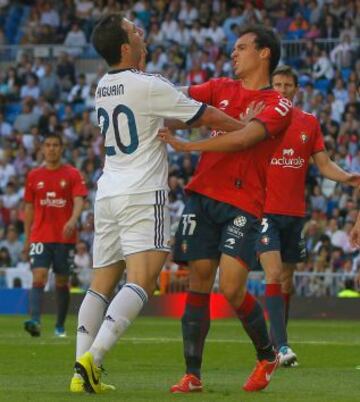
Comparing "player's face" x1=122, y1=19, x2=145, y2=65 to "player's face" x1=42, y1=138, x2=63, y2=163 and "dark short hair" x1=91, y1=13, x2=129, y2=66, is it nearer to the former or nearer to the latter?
"dark short hair" x1=91, y1=13, x2=129, y2=66

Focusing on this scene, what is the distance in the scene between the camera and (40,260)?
18.7 m

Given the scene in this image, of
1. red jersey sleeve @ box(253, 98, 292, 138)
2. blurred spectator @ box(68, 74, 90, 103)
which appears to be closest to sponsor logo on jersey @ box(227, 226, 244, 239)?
red jersey sleeve @ box(253, 98, 292, 138)

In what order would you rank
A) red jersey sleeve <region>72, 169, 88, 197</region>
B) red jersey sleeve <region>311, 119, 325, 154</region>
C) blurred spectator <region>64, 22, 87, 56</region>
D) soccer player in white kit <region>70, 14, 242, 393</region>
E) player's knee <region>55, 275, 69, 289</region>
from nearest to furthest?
soccer player in white kit <region>70, 14, 242, 393</region>, red jersey sleeve <region>311, 119, 325, 154</region>, red jersey sleeve <region>72, 169, 88, 197</region>, player's knee <region>55, 275, 69, 289</region>, blurred spectator <region>64, 22, 87, 56</region>

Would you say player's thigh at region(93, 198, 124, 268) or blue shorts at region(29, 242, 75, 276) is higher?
player's thigh at region(93, 198, 124, 268)

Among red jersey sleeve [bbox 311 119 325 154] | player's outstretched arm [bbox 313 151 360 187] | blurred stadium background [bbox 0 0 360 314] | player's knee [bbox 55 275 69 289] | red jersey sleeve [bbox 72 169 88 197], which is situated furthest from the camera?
blurred stadium background [bbox 0 0 360 314]

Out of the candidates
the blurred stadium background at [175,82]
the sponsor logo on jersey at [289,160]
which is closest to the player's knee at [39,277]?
the sponsor logo on jersey at [289,160]

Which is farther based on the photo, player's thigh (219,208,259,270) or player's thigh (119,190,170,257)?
player's thigh (219,208,259,270)

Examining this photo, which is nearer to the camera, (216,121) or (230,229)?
(216,121)

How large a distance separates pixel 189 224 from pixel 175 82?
2338 cm

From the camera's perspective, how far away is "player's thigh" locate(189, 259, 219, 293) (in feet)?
33.4

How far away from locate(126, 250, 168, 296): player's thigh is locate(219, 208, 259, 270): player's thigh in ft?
1.63

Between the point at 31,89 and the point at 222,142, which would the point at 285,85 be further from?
the point at 31,89

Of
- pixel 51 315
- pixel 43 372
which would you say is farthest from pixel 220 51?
pixel 43 372

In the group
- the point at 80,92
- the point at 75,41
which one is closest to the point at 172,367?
the point at 80,92
